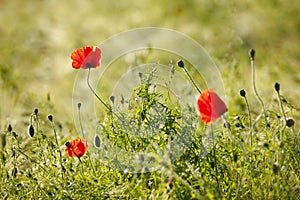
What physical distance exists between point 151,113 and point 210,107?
0.25m

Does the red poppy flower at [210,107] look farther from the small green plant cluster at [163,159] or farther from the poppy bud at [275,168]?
the poppy bud at [275,168]

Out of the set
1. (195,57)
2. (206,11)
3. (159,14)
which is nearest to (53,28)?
(159,14)

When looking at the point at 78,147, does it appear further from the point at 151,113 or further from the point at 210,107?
the point at 210,107

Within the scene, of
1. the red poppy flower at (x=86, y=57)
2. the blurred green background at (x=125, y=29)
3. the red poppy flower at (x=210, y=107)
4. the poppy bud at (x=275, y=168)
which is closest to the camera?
the poppy bud at (x=275, y=168)

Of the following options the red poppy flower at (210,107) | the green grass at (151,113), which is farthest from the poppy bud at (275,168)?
the red poppy flower at (210,107)

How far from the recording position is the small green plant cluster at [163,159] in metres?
1.51

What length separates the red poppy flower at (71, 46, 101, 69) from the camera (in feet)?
5.80

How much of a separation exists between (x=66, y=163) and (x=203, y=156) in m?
0.46

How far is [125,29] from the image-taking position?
4957 mm

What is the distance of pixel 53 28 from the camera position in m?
5.68

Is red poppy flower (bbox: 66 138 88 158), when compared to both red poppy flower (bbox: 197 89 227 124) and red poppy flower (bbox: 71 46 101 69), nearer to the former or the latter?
red poppy flower (bbox: 71 46 101 69)

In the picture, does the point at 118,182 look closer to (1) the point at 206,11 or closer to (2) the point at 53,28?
(1) the point at 206,11

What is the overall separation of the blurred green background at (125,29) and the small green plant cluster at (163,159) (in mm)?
1717

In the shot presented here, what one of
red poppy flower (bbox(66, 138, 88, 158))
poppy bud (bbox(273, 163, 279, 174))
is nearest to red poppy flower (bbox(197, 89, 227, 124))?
poppy bud (bbox(273, 163, 279, 174))
